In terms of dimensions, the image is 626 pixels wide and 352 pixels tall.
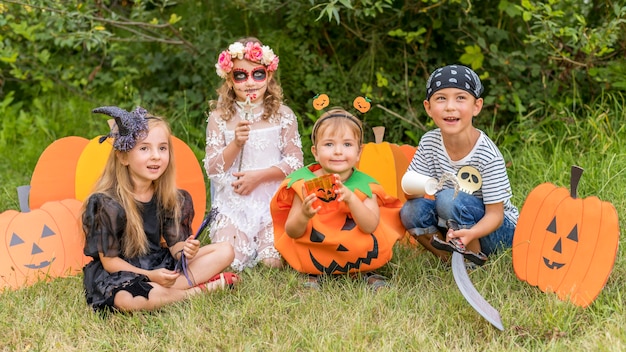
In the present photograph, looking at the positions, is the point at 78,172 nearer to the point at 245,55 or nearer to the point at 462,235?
the point at 245,55

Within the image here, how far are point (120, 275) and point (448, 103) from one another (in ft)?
5.40

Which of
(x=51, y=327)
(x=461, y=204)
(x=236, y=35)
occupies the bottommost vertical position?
(x=51, y=327)

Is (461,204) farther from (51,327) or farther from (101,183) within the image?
(51,327)

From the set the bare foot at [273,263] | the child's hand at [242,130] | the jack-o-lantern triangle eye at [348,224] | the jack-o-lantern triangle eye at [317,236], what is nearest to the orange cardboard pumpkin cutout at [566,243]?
the jack-o-lantern triangle eye at [348,224]

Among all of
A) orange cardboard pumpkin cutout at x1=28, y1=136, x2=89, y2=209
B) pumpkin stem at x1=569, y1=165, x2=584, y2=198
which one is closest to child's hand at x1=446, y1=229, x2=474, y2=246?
pumpkin stem at x1=569, y1=165, x2=584, y2=198

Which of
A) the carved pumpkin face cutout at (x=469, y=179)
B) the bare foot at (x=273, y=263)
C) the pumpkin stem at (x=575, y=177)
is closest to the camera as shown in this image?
the pumpkin stem at (x=575, y=177)

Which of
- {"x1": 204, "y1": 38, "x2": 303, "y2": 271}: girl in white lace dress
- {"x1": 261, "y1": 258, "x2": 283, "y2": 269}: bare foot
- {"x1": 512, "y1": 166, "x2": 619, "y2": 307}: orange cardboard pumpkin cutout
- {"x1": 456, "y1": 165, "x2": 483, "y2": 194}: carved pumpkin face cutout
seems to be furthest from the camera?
{"x1": 204, "y1": 38, "x2": 303, "y2": 271}: girl in white lace dress

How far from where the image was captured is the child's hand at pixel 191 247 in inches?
122

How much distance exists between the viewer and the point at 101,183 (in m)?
3.25

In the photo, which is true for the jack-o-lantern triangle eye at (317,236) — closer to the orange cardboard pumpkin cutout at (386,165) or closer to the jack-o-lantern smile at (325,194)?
the jack-o-lantern smile at (325,194)

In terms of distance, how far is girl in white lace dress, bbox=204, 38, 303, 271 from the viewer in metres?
3.75

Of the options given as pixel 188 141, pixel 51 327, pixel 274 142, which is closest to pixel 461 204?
pixel 274 142

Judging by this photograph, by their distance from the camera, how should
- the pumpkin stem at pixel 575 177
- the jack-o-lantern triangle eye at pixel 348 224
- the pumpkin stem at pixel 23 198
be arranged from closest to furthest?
the pumpkin stem at pixel 575 177, the jack-o-lantern triangle eye at pixel 348 224, the pumpkin stem at pixel 23 198

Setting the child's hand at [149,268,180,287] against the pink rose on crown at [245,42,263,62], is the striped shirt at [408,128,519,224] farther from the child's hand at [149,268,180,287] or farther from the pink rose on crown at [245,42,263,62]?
the child's hand at [149,268,180,287]
